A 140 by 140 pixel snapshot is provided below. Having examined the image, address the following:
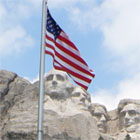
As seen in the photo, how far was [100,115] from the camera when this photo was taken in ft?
57.0

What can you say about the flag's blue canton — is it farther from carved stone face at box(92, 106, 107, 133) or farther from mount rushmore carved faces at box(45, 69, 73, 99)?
carved stone face at box(92, 106, 107, 133)

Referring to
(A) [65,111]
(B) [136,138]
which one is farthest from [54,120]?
(B) [136,138]

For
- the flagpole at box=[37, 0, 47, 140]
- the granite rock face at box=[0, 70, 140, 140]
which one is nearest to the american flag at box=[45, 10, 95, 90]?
the flagpole at box=[37, 0, 47, 140]

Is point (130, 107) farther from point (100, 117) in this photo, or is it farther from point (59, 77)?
point (59, 77)

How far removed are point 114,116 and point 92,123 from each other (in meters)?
2.06

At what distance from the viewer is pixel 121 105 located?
57.5 ft

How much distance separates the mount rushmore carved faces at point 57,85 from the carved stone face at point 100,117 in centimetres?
124

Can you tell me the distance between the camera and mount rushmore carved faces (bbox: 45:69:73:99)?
→ 16359mm

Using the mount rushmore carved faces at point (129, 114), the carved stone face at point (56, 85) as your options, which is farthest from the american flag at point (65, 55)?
the mount rushmore carved faces at point (129, 114)

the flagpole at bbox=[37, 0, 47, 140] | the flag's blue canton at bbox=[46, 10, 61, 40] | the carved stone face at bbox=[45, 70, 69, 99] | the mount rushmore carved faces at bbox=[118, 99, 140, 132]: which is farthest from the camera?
the mount rushmore carved faces at bbox=[118, 99, 140, 132]

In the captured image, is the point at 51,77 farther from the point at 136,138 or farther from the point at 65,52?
the point at 65,52

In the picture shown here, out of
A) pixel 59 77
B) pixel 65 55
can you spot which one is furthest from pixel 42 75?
pixel 59 77

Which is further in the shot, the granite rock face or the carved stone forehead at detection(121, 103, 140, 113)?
the carved stone forehead at detection(121, 103, 140, 113)

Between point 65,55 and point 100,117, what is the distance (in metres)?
5.27
